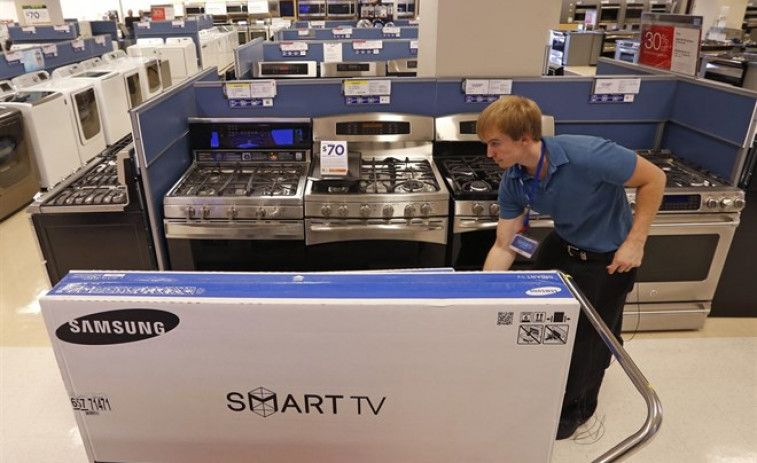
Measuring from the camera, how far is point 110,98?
598 centimetres

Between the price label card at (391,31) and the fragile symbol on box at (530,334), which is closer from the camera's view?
the fragile symbol on box at (530,334)

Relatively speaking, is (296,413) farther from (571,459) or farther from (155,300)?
(571,459)

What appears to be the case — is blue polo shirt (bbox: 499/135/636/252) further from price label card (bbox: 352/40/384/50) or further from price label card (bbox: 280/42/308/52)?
price label card (bbox: 352/40/384/50)

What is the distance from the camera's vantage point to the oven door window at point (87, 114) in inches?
216

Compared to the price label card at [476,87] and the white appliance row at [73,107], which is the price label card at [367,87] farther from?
the white appliance row at [73,107]

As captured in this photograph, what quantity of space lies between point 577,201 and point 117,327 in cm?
155

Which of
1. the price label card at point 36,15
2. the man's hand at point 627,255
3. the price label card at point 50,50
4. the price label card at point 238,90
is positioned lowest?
the man's hand at point 627,255

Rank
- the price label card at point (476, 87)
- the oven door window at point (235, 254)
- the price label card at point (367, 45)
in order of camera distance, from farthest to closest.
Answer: the price label card at point (367, 45) → the price label card at point (476, 87) → the oven door window at point (235, 254)

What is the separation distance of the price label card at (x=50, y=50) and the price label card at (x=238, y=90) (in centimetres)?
522

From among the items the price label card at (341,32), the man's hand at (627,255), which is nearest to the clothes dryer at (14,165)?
the price label card at (341,32)

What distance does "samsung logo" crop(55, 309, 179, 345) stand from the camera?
0.83 m

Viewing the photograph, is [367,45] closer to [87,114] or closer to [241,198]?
[87,114]

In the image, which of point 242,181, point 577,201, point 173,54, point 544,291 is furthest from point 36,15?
point 544,291

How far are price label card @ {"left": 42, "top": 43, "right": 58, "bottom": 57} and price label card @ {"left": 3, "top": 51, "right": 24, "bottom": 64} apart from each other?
0.61m
